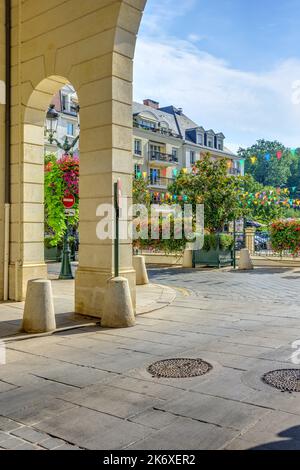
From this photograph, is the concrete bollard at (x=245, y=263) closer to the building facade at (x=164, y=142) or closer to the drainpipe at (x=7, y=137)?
the drainpipe at (x=7, y=137)

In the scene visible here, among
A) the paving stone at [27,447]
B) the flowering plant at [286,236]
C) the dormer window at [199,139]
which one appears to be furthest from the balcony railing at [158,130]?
the paving stone at [27,447]

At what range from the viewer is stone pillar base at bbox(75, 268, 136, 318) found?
7.98m

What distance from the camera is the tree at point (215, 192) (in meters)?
21.2

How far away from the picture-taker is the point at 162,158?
53219 millimetres

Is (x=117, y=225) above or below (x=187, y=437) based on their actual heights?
above

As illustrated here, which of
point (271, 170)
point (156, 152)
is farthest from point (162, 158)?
point (271, 170)

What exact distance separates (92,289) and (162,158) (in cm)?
4626

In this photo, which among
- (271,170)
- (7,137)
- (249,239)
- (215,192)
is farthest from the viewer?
(271,170)

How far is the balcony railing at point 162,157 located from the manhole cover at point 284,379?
48.4m

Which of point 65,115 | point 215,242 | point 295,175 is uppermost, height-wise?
point 295,175

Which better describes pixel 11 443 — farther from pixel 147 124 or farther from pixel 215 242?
pixel 147 124

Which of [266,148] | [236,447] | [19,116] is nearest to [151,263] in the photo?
[19,116]

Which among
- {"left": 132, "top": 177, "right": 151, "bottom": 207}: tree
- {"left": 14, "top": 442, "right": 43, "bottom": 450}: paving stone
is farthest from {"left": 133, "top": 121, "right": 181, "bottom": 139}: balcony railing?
{"left": 14, "top": 442, "right": 43, "bottom": 450}: paving stone

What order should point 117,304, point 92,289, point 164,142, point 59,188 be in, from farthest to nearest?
point 164,142, point 59,188, point 92,289, point 117,304
